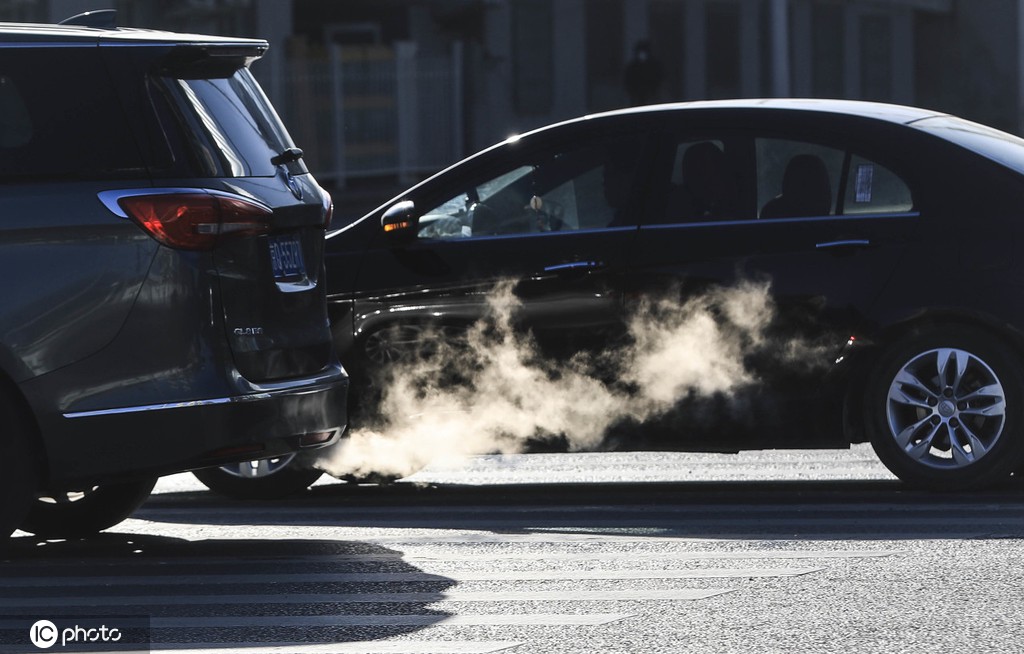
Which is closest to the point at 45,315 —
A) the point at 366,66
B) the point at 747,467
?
the point at 747,467

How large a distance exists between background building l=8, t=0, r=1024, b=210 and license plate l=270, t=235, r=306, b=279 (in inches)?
691

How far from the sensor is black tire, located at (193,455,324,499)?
8.71 m

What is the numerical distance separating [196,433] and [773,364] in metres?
2.67

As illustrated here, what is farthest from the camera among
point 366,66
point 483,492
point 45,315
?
point 366,66

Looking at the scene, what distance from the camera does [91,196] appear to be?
664 centimetres

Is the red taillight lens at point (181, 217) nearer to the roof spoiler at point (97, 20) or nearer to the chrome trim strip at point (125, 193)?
Answer: the chrome trim strip at point (125, 193)

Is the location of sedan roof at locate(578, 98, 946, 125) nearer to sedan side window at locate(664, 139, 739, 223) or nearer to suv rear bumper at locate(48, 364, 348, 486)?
sedan side window at locate(664, 139, 739, 223)

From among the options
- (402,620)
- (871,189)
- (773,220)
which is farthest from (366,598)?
(871,189)

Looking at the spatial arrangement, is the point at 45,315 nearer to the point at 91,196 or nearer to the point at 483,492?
the point at 91,196

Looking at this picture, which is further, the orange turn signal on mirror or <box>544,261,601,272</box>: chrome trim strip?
the orange turn signal on mirror

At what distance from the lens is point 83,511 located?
781 cm

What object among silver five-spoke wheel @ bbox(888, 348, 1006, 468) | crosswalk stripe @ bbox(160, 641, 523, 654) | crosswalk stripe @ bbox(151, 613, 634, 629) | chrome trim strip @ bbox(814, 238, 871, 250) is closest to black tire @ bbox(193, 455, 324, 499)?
chrome trim strip @ bbox(814, 238, 871, 250)

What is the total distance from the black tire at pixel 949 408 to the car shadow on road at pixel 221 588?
2241mm

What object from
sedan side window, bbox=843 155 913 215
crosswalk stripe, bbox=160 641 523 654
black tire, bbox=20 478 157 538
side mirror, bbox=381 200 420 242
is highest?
sedan side window, bbox=843 155 913 215
